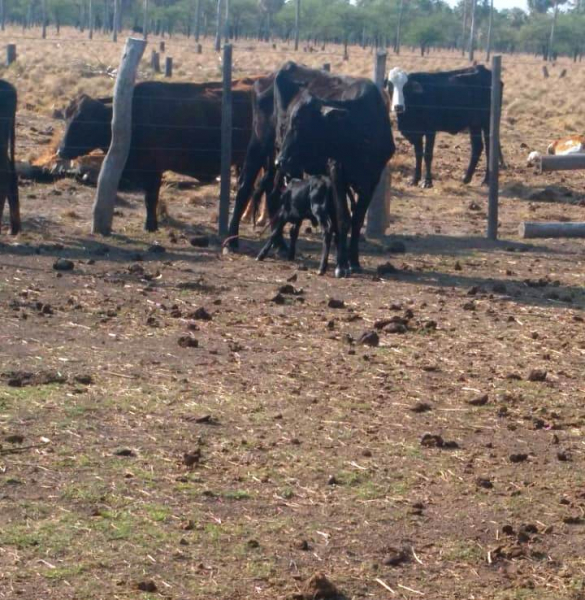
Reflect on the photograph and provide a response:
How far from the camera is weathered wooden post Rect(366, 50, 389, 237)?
13.9 metres

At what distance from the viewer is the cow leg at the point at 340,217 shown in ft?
36.9

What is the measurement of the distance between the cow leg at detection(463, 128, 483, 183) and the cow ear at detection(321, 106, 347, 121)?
762cm

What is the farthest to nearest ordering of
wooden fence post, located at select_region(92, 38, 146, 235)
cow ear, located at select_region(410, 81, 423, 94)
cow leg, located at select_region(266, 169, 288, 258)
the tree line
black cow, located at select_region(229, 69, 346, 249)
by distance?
the tree line → cow ear, located at select_region(410, 81, 423, 94) → wooden fence post, located at select_region(92, 38, 146, 235) → black cow, located at select_region(229, 69, 346, 249) → cow leg, located at select_region(266, 169, 288, 258)

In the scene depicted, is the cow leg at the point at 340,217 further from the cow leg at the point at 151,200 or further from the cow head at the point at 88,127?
the cow head at the point at 88,127

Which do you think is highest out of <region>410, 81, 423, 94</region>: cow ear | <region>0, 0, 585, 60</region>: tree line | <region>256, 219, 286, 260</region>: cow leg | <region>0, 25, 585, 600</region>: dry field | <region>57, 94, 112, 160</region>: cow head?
<region>0, 0, 585, 60</region>: tree line

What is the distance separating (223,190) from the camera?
533 inches

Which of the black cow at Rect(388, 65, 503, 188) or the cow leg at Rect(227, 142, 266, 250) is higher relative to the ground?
the black cow at Rect(388, 65, 503, 188)

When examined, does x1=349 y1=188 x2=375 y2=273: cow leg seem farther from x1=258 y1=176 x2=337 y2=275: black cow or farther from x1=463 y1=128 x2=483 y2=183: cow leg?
x1=463 y1=128 x2=483 y2=183: cow leg

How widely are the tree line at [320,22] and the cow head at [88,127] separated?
210ft

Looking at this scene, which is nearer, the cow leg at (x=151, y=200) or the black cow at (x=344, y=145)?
the black cow at (x=344, y=145)

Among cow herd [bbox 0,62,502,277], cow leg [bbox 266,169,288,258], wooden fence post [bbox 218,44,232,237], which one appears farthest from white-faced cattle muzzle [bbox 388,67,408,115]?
cow leg [bbox 266,169,288,258]

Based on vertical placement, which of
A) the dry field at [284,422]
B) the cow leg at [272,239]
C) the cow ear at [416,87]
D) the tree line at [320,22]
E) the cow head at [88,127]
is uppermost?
the tree line at [320,22]

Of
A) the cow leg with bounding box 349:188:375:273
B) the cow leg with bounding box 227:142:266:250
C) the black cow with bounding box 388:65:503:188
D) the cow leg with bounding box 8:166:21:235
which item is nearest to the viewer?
the cow leg with bounding box 349:188:375:273

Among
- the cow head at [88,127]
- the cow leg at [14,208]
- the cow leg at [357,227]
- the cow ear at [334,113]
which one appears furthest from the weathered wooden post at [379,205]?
the cow leg at [14,208]
